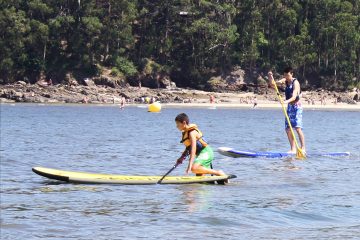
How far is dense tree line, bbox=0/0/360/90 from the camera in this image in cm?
8438

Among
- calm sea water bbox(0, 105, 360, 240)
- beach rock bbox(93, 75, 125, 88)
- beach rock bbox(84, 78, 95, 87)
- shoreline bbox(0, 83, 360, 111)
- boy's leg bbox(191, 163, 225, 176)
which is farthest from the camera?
beach rock bbox(93, 75, 125, 88)

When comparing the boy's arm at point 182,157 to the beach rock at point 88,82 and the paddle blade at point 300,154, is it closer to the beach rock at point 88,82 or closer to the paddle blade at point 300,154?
the paddle blade at point 300,154

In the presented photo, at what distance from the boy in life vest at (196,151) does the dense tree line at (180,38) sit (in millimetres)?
67570

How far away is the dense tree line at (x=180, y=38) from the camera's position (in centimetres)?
8438

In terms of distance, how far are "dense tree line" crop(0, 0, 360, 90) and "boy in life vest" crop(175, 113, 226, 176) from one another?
222 ft

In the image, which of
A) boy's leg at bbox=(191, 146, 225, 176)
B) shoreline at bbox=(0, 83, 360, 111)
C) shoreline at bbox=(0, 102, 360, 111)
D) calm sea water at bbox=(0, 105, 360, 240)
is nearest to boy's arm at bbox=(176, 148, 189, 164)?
boy's leg at bbox=(191, 146, 225, 176)

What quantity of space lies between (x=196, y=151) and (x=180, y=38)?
72869 millimetres

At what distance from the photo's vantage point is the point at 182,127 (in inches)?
611

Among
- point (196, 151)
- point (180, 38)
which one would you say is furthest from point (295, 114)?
point (180, 38)

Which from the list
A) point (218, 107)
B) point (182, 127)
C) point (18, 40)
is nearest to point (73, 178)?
point (182, 127)

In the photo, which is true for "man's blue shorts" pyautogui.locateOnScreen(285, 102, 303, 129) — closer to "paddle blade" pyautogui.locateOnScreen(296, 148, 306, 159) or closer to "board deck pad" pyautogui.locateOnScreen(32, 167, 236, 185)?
"paddle blade" pyautogui.locateOnScreen(296, 148, 306, 159)

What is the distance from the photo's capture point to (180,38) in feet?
290

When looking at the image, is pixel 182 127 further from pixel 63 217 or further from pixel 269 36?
pixel 269 36

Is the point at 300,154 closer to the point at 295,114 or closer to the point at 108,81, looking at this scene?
the point at 295,114
